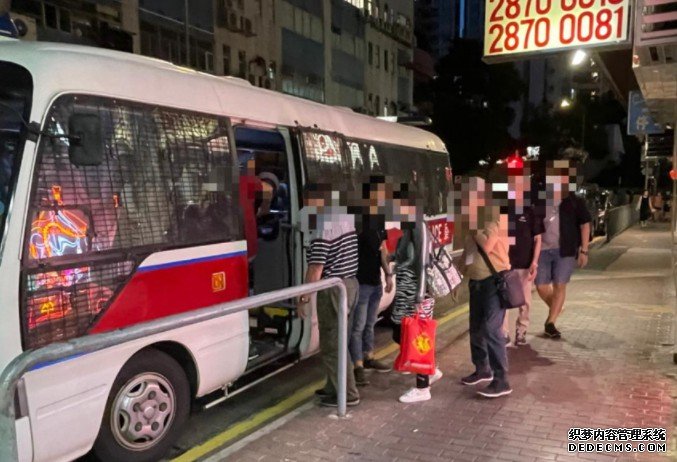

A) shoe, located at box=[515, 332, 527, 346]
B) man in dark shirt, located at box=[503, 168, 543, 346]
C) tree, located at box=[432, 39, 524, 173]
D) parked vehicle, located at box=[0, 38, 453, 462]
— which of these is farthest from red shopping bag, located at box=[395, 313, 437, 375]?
tree, located at box=[432, 39, 524, 173]

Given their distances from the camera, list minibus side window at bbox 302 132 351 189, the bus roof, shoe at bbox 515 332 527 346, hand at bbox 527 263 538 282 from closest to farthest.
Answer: the bus roof < minibus side window at bbox 302 132 351 189 < hand at bbox 527 263 538 282 < shoe at bbox 515 332 527 346

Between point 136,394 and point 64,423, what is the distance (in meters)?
0.61

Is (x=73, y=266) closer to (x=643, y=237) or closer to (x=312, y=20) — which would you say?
(x=643, y=237)

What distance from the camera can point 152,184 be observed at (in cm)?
419

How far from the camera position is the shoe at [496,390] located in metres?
5.24

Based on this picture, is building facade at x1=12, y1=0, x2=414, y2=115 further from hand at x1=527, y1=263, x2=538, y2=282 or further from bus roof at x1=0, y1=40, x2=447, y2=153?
hand at x1=527, y1=263, x2=538, y2=282

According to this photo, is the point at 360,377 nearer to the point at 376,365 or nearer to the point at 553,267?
the point at 376,365

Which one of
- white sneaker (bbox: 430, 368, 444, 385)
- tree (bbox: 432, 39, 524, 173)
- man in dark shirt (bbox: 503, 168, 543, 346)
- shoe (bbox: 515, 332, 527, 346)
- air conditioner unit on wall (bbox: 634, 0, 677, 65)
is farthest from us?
tree (bbox: 432, 39, 524, 173)

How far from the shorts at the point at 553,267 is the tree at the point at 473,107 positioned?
4024 centimetres

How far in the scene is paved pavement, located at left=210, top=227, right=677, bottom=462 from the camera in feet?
13.9

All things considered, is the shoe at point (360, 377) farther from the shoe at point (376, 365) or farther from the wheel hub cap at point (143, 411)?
the wheel hub cap at point (143, 411)

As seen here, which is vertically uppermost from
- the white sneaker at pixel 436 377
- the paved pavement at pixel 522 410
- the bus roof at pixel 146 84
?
the bus roof at pixel 146 84

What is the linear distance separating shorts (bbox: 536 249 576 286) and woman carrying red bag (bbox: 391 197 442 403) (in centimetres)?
240

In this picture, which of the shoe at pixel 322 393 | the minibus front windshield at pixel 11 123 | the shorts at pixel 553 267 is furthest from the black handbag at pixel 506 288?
the minibus front windshield at pixel 11 123
